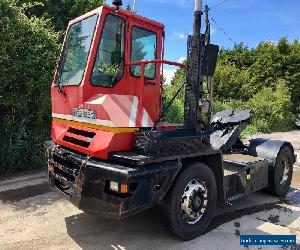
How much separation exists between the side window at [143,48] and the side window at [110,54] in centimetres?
20

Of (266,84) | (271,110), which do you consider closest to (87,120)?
(271,110)

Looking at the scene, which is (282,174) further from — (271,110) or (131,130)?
(271,110)

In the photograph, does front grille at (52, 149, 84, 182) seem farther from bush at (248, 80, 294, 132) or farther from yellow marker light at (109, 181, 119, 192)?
bush at (248, 80, 294, 132)

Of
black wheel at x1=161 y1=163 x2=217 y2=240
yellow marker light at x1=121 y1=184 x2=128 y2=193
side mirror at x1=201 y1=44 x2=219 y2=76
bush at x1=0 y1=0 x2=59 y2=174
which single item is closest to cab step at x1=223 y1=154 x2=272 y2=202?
black wheel at x1=161 y1=163 x2=217 y2=240

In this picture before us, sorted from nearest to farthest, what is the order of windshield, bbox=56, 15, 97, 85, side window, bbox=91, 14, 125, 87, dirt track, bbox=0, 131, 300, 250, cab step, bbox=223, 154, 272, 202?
dirt track, bbox=0, 131, 300, 250 → side window, bbox=91, 14, 125, 87 → windshield, bbox=56, 15, 97, 85 → cab step, bbox=223, 154, 272, 202

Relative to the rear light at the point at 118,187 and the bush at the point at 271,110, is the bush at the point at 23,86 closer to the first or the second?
the rear light at the point at 118,187

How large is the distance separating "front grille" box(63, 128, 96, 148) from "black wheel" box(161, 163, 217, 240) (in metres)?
1.28

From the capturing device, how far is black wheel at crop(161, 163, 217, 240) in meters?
4.82

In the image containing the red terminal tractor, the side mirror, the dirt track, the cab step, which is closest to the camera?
the red terminal tractor

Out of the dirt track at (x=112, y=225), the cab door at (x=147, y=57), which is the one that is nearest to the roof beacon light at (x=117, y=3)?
the cab door at (x=147, y=57)

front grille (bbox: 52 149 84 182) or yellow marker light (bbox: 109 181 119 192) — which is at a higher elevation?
front grille (bbox: 52 149 84 182)

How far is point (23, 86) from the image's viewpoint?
29.9ft

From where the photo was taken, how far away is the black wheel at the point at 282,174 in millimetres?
7141

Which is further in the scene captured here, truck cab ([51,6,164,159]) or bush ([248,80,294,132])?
bush ([248,80,294,132])
